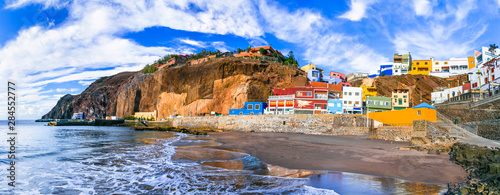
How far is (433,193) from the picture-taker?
7309mm

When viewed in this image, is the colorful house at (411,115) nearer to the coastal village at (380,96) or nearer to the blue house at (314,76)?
the coastal village at (380,96)

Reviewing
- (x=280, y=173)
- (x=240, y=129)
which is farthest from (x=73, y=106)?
(x=280, y=173)

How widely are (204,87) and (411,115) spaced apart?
155 ft

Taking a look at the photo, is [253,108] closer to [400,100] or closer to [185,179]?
[400,100]

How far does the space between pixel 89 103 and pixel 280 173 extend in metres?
112

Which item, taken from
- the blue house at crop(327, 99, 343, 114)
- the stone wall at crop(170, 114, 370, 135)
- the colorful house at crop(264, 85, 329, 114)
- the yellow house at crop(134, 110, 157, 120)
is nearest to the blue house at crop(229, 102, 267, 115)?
the colorful house at crop(264, 85, 329, 114)

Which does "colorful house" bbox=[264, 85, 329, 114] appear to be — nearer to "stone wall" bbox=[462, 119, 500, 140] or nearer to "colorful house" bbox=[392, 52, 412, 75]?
"stone wall" bbox=[462, 119, 500, 140]

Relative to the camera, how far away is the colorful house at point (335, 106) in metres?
42.9

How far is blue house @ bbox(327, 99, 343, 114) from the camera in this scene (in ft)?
141

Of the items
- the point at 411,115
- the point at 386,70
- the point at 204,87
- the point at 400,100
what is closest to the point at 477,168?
the point at 411,115

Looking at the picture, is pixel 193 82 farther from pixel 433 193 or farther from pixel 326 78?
pixel 433 193

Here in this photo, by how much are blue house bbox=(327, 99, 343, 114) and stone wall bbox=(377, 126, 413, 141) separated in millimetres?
18227

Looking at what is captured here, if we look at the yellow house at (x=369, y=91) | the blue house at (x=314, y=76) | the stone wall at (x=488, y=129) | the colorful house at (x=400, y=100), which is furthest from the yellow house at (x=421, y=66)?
the stone wall at (x=488, y=129)

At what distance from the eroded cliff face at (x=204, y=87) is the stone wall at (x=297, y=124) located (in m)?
8.73
